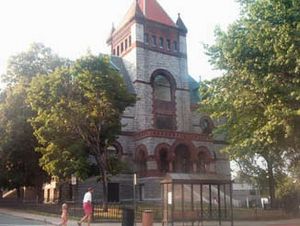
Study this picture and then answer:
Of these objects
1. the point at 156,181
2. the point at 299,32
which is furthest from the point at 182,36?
the point at 299,32

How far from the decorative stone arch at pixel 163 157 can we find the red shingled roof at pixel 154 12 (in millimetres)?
15714

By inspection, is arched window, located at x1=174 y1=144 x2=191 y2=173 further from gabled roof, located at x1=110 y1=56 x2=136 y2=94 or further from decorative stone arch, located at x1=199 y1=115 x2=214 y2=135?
gabled roof, located at x1=110 y1=56 x2=136 y2=94

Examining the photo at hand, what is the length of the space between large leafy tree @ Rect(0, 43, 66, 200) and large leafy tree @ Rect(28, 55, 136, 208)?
7.70 metres

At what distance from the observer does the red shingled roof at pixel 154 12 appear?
54.2 metres

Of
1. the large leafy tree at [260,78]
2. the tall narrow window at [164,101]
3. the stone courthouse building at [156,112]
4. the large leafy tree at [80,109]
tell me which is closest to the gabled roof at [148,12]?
the stone courthouse building at [156,112]

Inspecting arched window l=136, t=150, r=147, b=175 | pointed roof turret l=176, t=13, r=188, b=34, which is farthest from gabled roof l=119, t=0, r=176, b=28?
arched window l=136, t=150, r=147, b=175

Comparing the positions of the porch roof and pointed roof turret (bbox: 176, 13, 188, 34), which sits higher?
pointed roof turret (bbox: 176, 13, 188, 34)

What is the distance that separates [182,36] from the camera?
5491 centimetres

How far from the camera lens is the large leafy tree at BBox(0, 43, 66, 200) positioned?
1626 inches

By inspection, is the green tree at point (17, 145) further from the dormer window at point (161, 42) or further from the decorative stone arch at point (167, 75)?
the dormer window at point (161, 42)

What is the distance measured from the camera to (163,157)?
4800 cm

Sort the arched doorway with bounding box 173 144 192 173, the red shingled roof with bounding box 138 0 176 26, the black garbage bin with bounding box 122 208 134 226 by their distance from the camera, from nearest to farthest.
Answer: the black garbage bin with bounding box 122 208 134 226
the arched doorway with bounding box 173 144 192 173
the red shingled roof with bounding box 138 0 176 26

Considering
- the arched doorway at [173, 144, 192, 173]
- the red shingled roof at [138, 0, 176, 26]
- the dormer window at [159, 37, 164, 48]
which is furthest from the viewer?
the red shingled roof at [138, 0, 176, 26]

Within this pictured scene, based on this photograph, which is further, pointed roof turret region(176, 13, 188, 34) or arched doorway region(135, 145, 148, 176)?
pointed roof turret region(176, 13, 188, 34)
